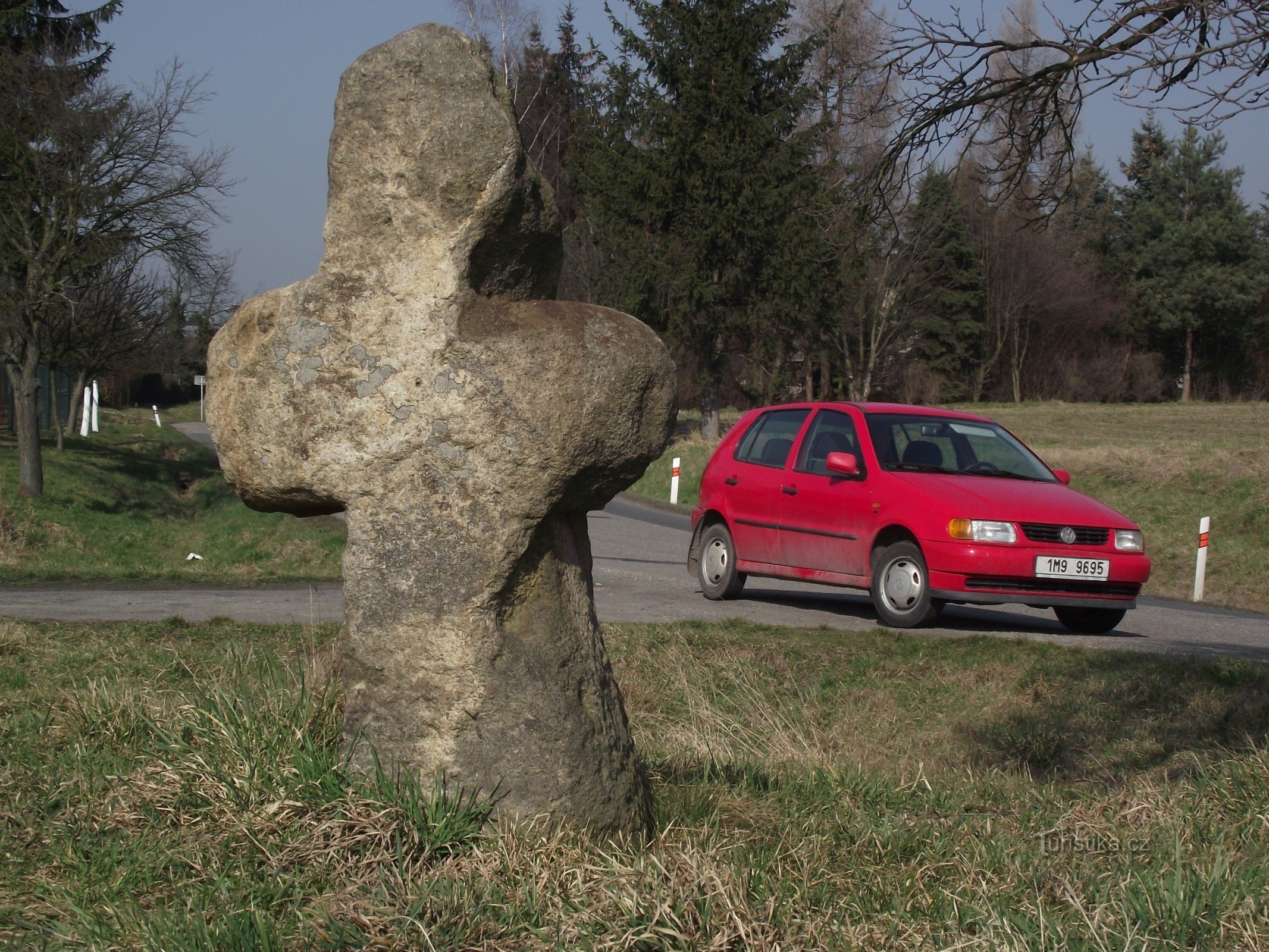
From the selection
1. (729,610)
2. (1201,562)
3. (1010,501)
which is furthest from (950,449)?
(1201,562)

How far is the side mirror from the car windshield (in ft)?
0.84

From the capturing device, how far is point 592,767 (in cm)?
355

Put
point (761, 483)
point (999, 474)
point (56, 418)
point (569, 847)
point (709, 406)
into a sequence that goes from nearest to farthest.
Answer: point (569, 847) < point (999, 474) < point (761, 483) < point (56, 418) < point (709, 406)

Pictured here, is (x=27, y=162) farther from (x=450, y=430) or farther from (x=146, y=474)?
(x=450, y=430)

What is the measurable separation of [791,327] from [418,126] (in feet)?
109

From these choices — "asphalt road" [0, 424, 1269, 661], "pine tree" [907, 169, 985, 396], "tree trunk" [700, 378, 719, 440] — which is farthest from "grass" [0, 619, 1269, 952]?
"pine tree" [907, 169, 985, 396]

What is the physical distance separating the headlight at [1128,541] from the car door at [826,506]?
182 centimetres

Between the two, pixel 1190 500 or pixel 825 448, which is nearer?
pixel 825 448

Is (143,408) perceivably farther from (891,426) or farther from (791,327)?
(891,426)

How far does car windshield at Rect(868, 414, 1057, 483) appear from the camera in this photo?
10266mm

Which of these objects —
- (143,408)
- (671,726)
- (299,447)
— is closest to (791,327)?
(671,726)

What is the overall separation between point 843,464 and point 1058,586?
6.06ft

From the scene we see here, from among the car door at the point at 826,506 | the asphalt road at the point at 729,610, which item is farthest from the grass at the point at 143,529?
the car door at the point at 826,506

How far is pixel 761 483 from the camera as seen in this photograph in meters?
11.1
